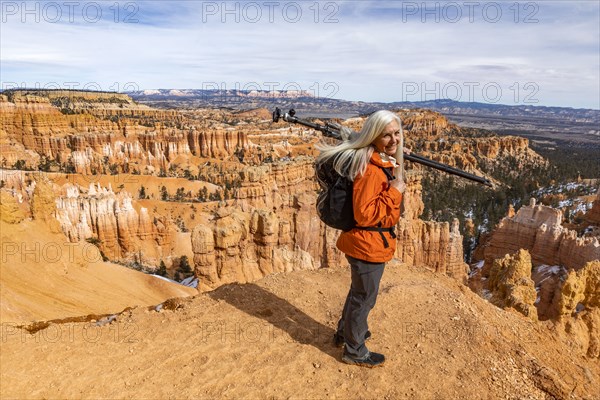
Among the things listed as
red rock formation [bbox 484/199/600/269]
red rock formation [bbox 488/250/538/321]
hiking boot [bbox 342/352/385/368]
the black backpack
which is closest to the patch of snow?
red rock formation [bbox 488/250/538/321]

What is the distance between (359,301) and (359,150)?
4.97 ft

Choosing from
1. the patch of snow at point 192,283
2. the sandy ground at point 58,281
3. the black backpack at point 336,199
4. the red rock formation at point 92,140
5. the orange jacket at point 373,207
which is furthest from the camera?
the red rock formation at point 92,140

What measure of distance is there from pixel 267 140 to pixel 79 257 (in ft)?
212

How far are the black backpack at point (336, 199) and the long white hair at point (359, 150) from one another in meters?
0.08

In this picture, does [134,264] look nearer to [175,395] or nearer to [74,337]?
[74,337]

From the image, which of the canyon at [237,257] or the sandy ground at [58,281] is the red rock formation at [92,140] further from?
the sandy ground at [58,281]

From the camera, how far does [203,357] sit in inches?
167

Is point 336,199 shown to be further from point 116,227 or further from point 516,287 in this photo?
point 116,227

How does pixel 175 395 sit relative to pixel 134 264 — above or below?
above

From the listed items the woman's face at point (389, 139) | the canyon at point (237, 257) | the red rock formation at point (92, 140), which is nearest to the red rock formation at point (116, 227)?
the canyon at point (237, 257)

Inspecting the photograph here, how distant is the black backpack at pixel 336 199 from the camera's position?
12.0 ft

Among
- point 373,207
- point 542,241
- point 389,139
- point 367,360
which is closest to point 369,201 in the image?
point 373,207

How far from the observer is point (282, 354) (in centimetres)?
429

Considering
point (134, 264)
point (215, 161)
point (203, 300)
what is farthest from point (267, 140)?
point (203, 300)
